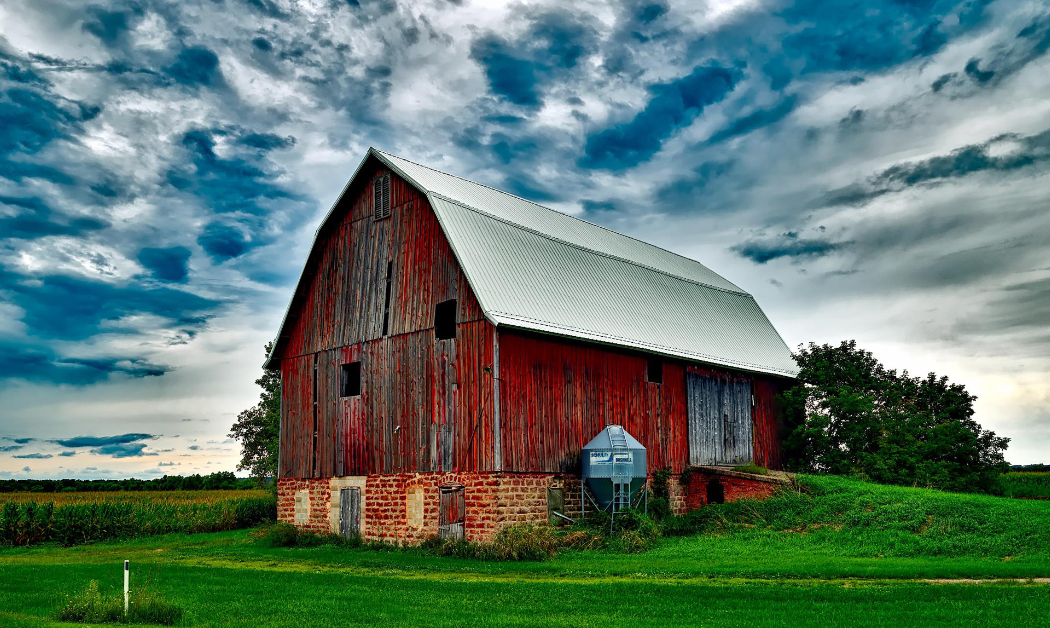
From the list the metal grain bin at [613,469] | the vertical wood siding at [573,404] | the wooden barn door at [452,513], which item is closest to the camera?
the wooden barn door at [452,513]

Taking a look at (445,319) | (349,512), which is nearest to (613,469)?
(445,319)

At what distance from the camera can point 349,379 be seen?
94.2ft

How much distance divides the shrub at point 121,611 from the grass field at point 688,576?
42 centimetres

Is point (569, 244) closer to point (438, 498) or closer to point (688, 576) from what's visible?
point (438, 498)

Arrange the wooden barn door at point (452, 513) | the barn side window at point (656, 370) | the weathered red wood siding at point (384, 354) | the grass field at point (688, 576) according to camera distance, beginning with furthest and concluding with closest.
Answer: the barn side window at point (656, 370) → the weathered red wood siding at point (384, 354) → the wooden barn door at point (452, 513) → the grass field at point (688, 576)

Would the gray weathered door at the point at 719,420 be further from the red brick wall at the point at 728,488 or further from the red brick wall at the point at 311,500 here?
the red brick wall at the point at 311,500

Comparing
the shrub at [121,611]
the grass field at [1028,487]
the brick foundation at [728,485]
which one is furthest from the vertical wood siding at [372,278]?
the grass field at [1028,487]

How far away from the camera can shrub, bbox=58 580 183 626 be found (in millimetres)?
12492

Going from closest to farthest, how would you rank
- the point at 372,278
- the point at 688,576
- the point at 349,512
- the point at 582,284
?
the point at 688,576 → the point at 349,512 → the point at 372,278 → the point at 582,284

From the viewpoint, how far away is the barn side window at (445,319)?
2516 centimetres

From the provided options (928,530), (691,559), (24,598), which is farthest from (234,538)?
(928,530)

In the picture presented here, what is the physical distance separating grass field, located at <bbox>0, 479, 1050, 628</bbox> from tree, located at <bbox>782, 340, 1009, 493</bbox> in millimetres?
6150

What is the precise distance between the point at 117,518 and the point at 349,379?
1152 centimetres

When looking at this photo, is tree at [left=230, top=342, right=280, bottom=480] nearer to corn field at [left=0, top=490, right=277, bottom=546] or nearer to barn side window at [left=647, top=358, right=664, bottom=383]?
corn field at [left=0, top=490, right=277, bottom=546]
